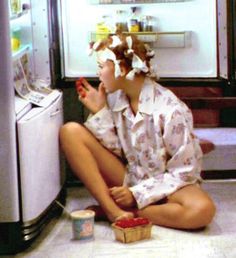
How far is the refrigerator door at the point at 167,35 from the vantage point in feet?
11.8

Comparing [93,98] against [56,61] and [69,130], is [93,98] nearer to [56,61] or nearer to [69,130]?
[69,130]

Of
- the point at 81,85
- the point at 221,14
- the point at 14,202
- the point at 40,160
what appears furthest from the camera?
the point at 221,14

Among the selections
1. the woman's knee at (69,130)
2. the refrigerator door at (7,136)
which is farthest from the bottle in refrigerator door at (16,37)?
the refrigerator door at (7,136)

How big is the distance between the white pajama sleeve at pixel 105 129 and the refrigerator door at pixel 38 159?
0.17m

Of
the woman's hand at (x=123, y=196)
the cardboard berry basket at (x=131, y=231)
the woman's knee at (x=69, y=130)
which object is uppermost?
the woman's knee at (x=69, y=130)

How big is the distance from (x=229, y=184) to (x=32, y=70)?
1210mm

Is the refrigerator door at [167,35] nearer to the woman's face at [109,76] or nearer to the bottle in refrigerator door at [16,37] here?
the bottle in refrigerator door at [16,37]

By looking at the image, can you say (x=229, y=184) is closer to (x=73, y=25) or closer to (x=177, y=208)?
(x=177, y=208)

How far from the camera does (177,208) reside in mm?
2781

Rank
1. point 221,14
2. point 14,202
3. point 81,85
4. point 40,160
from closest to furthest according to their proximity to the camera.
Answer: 1. point 14,202
2. point 40,160
3. point 81,85
4. point 221,14

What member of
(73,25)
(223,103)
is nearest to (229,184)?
(223,103)

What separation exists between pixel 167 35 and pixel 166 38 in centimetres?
2

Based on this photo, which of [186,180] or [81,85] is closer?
[186,180]

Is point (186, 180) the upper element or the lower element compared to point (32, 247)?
upper
